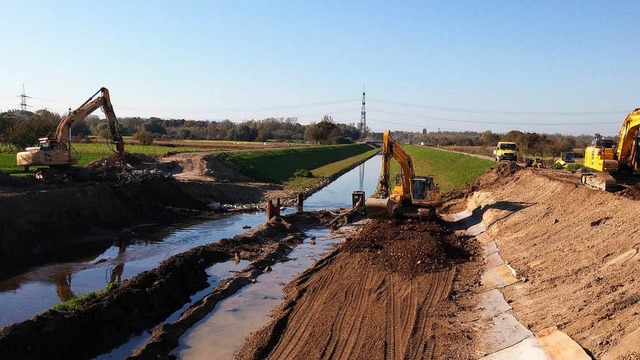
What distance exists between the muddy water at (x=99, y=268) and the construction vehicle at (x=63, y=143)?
25.7 ft

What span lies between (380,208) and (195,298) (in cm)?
983

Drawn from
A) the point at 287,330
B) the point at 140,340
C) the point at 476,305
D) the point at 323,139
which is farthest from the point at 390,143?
the point at 323,139

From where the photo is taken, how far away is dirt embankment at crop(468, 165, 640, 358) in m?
10.7

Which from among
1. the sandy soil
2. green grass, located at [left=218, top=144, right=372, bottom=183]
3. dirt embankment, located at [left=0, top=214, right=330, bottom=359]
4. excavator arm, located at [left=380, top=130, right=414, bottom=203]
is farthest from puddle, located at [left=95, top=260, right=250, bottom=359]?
green grass, located at [left=218, top=144, right=372, bottom=183]

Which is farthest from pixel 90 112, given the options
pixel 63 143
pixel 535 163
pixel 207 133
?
pixel 207 133

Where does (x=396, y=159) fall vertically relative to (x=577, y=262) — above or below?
above

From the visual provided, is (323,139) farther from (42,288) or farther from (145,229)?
(42,288)

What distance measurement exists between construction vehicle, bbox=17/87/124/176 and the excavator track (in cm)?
2908

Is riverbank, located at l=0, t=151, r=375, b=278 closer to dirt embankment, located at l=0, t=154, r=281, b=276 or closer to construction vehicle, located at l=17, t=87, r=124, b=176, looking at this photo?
dirt embankment, located at l=0, t=154, r=281, b=276

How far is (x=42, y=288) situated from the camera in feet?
60.1

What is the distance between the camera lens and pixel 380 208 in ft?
78.9

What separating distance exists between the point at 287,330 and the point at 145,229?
1840cm

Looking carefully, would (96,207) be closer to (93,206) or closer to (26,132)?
(93,206)

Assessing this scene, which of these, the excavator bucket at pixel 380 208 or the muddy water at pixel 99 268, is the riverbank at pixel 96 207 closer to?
the muddy water at pixel 99 268
